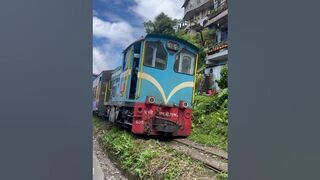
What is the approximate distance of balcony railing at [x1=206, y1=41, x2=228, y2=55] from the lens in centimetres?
221

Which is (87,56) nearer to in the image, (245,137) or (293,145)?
(245,137)

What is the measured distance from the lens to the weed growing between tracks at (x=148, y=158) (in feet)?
7.68

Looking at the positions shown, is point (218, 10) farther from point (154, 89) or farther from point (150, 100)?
point (150, 100)

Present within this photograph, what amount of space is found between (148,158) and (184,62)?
92cm

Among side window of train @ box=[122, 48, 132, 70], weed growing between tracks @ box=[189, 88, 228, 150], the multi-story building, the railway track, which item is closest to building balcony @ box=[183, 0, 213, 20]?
the multi-story building

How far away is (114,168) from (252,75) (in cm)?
128

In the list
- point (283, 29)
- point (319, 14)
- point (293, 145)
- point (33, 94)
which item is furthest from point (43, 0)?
point (293, 145)

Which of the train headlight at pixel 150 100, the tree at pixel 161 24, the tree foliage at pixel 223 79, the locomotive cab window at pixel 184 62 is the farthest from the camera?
the train headlight at pixel 150 100

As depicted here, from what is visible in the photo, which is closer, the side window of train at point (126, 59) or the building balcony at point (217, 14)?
the building balcony at point (217, 14)

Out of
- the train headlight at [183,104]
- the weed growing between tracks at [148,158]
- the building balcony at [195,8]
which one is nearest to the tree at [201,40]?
the building balcony at [195,8]

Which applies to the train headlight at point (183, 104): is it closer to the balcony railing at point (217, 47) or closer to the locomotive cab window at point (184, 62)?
the locomotive cab window at point (184, 62)

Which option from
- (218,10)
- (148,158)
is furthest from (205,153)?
(218,10)

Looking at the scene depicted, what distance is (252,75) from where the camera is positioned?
1830 millimetres

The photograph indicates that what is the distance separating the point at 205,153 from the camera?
2.42 m
